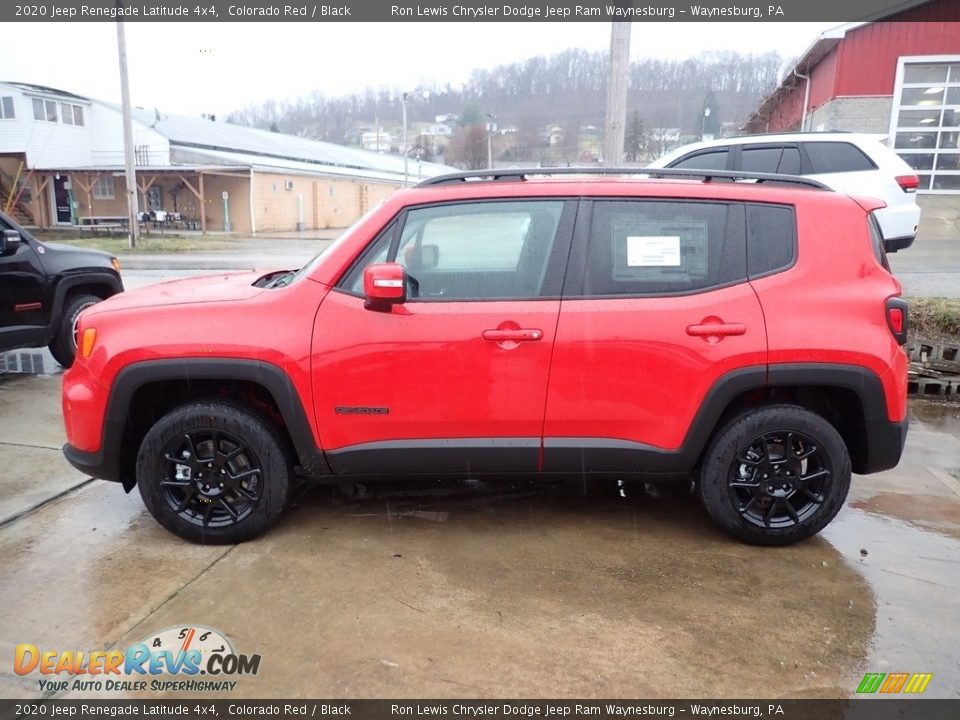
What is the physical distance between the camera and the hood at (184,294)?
347 cm

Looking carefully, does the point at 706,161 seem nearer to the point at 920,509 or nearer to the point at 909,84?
the point at 920,509

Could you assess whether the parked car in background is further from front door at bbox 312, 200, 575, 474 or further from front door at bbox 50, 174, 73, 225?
front door at bbox 50, 174, 73, 225

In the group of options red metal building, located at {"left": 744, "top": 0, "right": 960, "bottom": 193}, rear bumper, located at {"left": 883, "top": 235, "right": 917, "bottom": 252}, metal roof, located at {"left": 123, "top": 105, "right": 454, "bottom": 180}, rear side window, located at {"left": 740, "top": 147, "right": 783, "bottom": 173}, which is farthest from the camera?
metal roof, located at {"left": 123, "top": 105, "right": 454, "bottom": 180}

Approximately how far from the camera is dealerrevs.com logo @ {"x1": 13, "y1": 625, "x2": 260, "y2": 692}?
251 cm

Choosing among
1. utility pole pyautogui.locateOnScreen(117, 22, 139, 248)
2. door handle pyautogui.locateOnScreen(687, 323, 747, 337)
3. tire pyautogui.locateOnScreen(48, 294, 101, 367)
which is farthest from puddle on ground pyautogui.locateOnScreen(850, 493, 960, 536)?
utility pole pyautogui.locateOnScreen(117, 22, 139, 248)

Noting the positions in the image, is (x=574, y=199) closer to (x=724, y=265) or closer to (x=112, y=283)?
(x=724, y=265)

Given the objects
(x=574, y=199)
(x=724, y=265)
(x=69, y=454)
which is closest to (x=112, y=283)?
(x=69, y=454)

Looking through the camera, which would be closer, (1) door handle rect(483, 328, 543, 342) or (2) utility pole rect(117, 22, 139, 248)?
(1) door handle rect(483, 328, 543, 342)

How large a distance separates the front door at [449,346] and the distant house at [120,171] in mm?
33411

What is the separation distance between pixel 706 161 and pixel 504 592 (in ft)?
22.3

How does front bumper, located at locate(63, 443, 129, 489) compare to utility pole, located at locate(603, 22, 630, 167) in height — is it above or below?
below

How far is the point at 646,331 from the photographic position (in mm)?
3283

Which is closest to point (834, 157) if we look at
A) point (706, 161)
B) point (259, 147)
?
point (706, 161)
